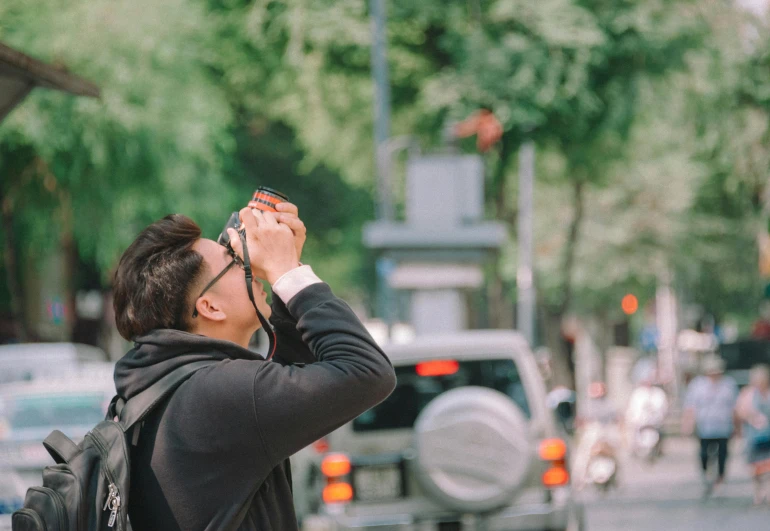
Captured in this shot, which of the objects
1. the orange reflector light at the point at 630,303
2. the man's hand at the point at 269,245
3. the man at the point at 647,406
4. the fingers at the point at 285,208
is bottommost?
the man at the point at 647,406

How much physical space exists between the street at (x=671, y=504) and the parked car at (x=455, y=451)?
15.7 feet

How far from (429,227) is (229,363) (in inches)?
558

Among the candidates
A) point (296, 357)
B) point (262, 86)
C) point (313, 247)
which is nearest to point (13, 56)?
point (296, 357)

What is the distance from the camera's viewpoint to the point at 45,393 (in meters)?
11.7

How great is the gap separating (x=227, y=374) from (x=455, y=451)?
565 centimetres

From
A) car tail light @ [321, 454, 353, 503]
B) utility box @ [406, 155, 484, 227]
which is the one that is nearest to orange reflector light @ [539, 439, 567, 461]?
car tail light @ [321, 454, 353, 503]

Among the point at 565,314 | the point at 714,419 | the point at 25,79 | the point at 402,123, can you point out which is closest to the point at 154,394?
the point at 25,79

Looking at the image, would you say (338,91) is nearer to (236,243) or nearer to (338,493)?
(338,493)

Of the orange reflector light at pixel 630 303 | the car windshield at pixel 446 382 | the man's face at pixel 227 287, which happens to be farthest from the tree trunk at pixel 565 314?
the man's face at pixel 227 287

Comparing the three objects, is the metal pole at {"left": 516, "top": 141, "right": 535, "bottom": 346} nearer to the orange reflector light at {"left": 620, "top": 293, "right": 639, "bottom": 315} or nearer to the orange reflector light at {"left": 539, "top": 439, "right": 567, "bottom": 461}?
the orange reflector light at {"left": 620, "top": 293, "right": 639, "bottom": 315}

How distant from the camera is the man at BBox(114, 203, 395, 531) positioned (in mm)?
2322

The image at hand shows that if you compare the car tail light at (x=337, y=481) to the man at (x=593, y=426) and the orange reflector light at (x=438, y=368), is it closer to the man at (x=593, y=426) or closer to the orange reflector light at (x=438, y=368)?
the orange reflector light at (x=438, y=368)

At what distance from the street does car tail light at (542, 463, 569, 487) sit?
189 inches

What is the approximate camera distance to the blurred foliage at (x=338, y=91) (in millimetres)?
19906
